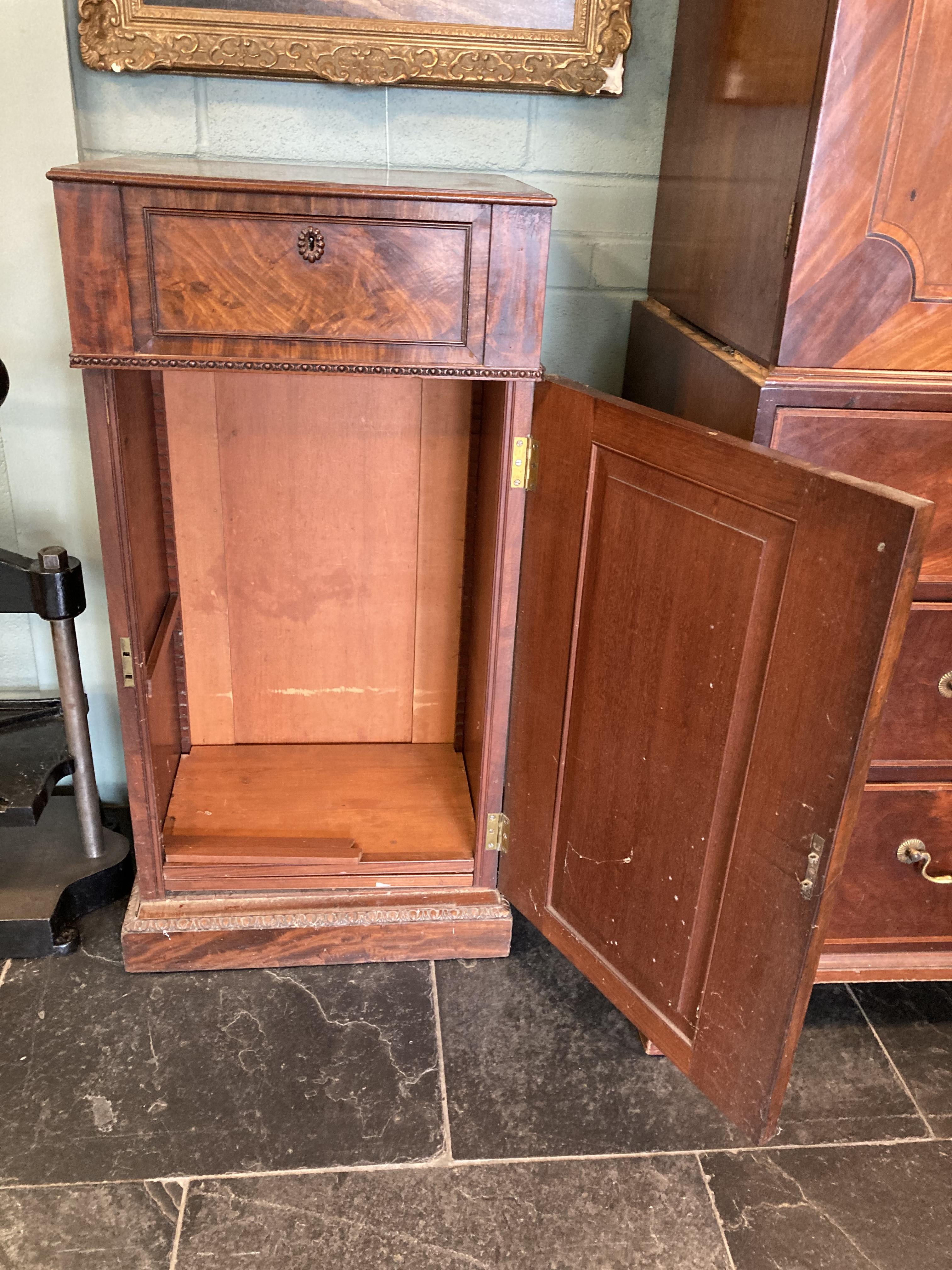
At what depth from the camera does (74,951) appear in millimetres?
1772

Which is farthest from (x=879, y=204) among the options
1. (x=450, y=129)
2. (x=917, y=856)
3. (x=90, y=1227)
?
(x=90, y=1227)

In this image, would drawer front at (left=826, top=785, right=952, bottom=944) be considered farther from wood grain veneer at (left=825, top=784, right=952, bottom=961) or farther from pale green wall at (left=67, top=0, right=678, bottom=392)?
pale green wall at (left=67, top=0, right=678, bottom=392)

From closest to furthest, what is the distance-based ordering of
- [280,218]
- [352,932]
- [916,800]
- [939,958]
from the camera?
[280,218]
[916,800]
[939,958]
[352,932]

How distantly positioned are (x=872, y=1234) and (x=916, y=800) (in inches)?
24.1

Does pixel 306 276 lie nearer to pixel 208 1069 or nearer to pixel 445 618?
pixel 445 618

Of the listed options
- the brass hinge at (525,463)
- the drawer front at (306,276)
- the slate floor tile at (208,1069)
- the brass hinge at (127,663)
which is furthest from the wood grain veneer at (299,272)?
the slate floor tile at (208,1069)

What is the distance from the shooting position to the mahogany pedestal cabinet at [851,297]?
3.85 feet

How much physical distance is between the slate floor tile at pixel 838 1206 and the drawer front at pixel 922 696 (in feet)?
1.98

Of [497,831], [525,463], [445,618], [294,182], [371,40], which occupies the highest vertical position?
[371,40]

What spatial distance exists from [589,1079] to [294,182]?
1398 mm

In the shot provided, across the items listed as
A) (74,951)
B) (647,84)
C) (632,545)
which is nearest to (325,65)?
(647,84)

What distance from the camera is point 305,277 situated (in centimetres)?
129

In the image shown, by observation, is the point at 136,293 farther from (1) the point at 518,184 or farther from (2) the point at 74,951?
(2) the point at 74,951

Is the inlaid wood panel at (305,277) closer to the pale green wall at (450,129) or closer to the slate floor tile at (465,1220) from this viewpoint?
the pale green wall at (450,129)
